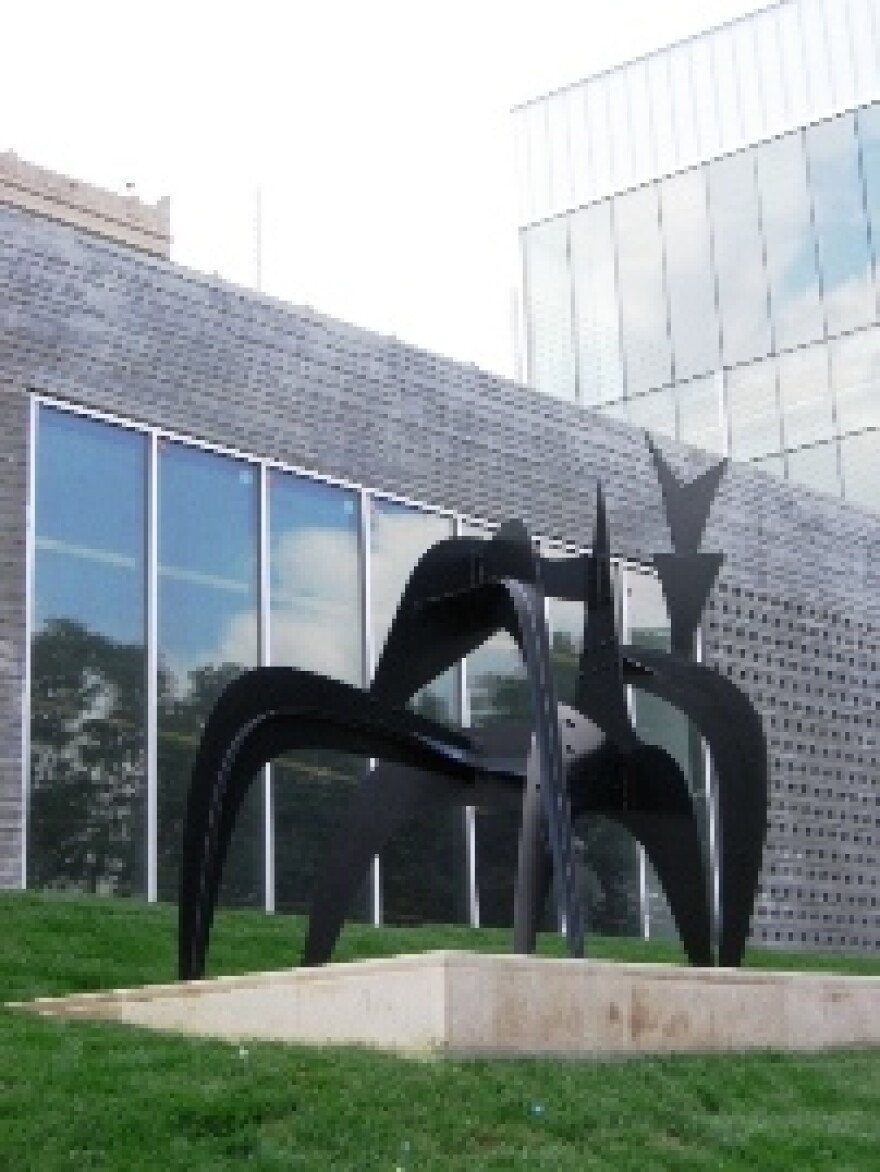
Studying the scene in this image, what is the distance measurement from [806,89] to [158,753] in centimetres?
2089

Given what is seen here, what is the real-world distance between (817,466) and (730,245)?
13.0 ft

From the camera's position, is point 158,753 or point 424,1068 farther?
point 158,753

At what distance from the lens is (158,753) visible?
16047 millimetres

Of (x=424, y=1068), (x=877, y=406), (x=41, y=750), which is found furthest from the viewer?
(x=877, y=406)

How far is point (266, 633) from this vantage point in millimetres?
17109

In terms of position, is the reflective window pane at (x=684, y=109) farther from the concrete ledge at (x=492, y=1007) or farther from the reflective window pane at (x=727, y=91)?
the concrete ledge at (x=492, y=1007)

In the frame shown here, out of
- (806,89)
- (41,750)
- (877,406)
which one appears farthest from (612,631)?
(806,89)

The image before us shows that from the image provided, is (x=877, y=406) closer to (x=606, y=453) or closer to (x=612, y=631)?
(x=606, y=453)

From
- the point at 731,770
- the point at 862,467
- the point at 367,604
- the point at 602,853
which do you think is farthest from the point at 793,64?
the point at 731,770

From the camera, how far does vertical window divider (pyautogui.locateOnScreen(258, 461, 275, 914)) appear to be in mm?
16625

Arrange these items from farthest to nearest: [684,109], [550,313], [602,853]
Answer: [550,313], [684,109], [602,853]

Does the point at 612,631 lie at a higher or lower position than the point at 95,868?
higher

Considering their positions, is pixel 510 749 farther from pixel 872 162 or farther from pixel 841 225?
pixel 872 162

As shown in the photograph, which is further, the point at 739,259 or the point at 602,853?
the point at 739,259
